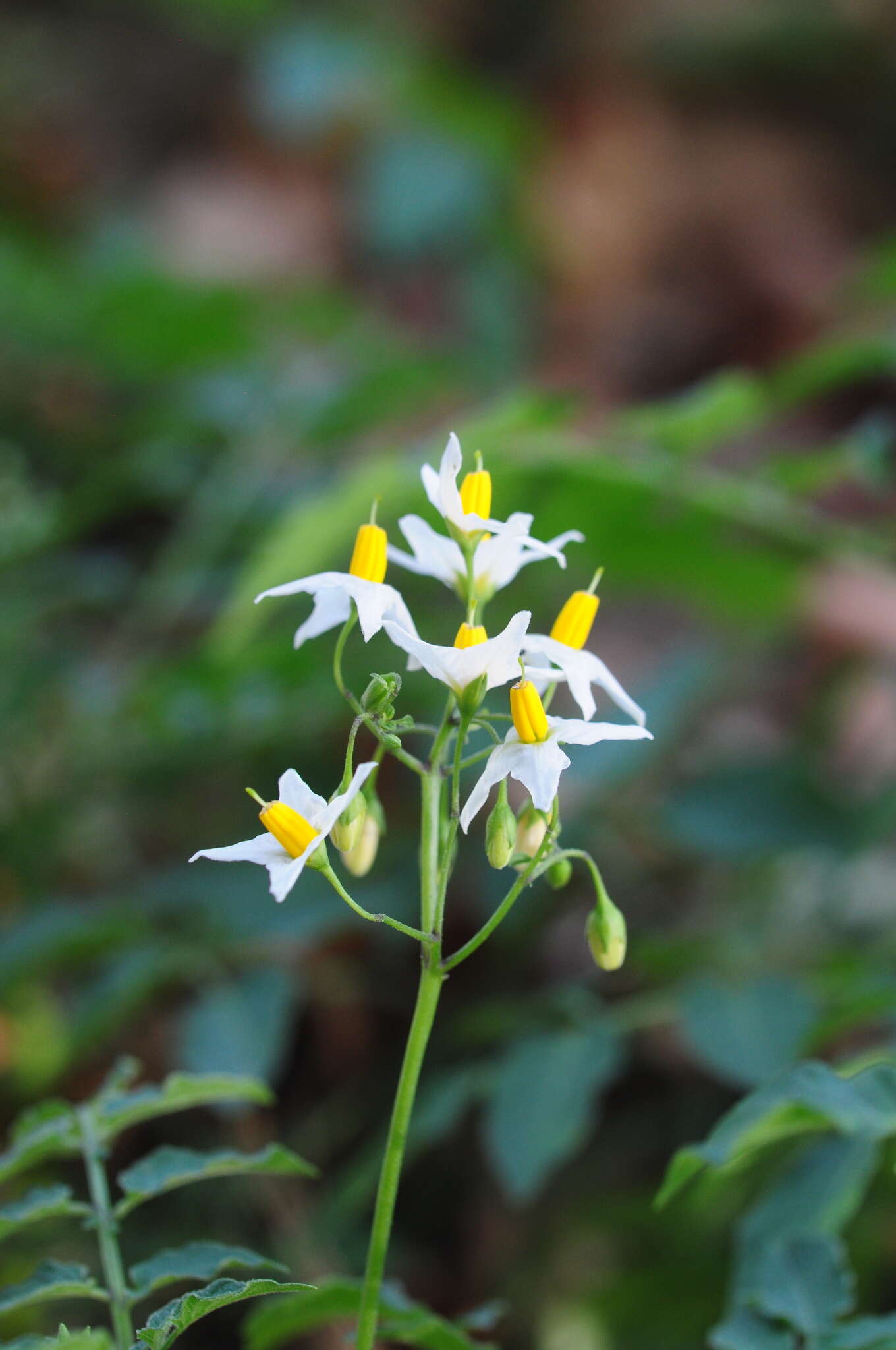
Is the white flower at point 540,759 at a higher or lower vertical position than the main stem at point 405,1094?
higher

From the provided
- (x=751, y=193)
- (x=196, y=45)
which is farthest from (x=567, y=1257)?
(x=196, y=45)

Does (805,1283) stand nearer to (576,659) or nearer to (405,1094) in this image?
(405,1094)

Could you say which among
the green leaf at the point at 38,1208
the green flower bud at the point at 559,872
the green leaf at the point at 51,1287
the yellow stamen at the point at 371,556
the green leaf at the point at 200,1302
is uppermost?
the yellow stamen at the point at 371,556

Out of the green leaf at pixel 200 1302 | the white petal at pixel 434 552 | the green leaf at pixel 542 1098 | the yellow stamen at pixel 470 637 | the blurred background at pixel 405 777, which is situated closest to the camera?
the green leaf at pixel 200 1302

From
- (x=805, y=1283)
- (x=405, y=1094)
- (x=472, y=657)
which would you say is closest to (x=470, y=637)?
(x=472, y=657)

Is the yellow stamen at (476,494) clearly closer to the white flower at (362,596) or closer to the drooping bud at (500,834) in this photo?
the white flower at (362,596)

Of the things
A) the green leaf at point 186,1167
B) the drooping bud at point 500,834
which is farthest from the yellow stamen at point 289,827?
the green leaf at point 186,1167

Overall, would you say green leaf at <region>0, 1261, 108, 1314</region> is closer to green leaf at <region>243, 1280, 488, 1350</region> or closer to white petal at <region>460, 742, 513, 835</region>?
green leaf at <region>243, 1280, 488, 1350</region>
